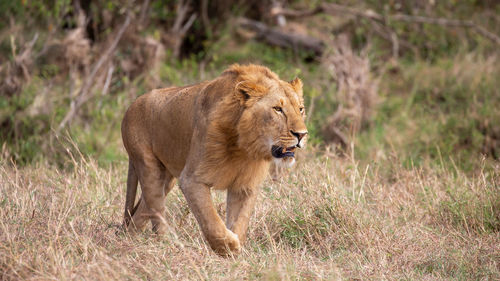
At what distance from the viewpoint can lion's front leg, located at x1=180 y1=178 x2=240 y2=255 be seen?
4141mm

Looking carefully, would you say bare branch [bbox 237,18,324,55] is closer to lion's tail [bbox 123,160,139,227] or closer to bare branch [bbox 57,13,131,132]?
bare branch [bbox 57,13,131,132]

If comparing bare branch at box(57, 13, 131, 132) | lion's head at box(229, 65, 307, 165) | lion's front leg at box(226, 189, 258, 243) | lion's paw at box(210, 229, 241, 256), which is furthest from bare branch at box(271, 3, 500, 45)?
lion's paw at box(210, 229, 241, 256)

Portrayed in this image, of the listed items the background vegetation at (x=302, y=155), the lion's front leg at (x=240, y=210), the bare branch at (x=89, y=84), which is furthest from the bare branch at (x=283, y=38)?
the lion's front leg at (x=240, y=210)

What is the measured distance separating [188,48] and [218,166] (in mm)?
8572

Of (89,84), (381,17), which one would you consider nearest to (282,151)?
(89,84)

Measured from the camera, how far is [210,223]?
4.16m

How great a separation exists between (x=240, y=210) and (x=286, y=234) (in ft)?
1.87

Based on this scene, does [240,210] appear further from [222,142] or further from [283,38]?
[283,38]

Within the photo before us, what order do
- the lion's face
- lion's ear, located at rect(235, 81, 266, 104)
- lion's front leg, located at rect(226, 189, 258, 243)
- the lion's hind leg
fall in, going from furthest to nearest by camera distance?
the lion's hind leg
lion's front leg, located at rect(226, 189, 258, 243)
lion's ear, located at rect(235, 81, 266, 104)
the lion's face

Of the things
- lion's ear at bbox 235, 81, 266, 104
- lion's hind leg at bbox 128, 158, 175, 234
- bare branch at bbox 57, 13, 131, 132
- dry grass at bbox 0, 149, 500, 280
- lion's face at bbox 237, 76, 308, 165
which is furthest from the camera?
bare branch at bbox 57, 13, 131, 132

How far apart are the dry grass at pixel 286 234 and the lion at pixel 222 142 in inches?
8.5

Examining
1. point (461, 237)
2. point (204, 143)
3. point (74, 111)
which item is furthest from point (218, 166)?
point (74, 111)

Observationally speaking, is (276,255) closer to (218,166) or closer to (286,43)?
(218,166)

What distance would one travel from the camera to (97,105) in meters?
9.28
